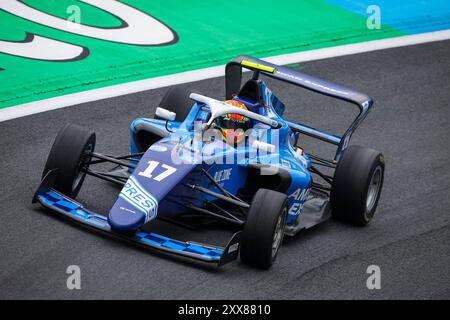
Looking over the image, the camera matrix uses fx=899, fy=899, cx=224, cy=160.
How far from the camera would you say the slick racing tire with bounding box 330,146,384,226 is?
8.70 metres

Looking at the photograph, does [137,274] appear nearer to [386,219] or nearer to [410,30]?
[386,219]

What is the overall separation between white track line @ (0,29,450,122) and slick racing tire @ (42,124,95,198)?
8.69 ft

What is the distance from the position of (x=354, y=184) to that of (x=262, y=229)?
4.92 feet

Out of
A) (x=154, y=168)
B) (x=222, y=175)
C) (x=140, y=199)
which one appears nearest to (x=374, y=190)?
(x=222, y=175)

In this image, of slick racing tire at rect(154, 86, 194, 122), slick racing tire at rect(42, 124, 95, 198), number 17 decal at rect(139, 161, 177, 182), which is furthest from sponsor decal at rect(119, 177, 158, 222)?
slick racing tire at rect(154, 86, 194, 122)

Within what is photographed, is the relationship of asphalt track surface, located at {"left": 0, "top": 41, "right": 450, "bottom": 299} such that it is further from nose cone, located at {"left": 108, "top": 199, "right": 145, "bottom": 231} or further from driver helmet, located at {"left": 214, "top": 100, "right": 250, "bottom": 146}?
driver helmet, located at {"left": 214, "top": 100, "right": 250, "bottom": 146}

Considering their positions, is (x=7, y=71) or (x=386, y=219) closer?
(x=386, y=219)

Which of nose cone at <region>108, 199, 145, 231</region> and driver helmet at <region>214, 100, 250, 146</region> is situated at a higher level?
driver helmet at <region>214, 100, 250, 146</region>

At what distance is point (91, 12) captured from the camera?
14391 mm

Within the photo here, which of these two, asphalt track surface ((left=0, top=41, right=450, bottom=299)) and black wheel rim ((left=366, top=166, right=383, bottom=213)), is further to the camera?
black wheel rim ((left=366, top=166, right=383, bottom=213))

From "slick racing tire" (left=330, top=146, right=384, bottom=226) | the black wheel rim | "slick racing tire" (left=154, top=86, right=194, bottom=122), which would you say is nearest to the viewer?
"slick racing tire" (left=330, top=146, right=384, bottom=226)

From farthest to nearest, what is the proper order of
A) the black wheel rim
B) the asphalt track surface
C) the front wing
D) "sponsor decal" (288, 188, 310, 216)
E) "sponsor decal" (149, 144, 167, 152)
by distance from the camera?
the black wheel rim
"sponsor decal" (288, 188, 310, 216)
"sponsor decal" (149, 144, 167, 152)
the front wing
the asphalt track surface
